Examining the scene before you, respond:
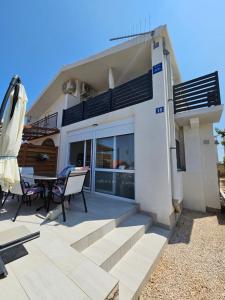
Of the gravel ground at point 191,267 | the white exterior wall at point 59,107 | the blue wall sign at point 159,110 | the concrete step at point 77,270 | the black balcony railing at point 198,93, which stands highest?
the white exterior wall at point 59,107

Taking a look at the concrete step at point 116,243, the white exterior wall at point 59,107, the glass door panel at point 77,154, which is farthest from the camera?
the white exterior wall at point 59,107

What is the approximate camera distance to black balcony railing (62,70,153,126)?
5023mm

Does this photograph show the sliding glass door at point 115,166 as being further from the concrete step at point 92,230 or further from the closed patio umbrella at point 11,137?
the closed patio umbrella at point 11,137

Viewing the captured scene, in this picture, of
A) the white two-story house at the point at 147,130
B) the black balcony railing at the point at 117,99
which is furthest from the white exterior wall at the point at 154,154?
the black balcony railing at the point at 117,99

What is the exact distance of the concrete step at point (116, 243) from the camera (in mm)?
2355

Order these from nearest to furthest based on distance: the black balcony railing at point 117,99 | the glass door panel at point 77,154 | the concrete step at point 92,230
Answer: the concrete step at point 92,230 → the black balcony railing at point 117,99 → the glass door panel at point 77,154

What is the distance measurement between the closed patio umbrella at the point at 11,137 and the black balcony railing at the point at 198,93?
17.7 ft

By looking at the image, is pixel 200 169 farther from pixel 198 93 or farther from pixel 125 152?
pixel 125 152

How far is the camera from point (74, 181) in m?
3.73

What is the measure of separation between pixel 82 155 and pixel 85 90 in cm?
405

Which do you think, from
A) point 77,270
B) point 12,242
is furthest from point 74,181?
point 77,270

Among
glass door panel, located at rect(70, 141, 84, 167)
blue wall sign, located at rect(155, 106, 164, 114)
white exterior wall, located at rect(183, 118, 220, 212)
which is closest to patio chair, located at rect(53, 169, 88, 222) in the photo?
blue wall sign, located at rect(155, 106, 164, 114)

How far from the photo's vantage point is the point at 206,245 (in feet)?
11.4

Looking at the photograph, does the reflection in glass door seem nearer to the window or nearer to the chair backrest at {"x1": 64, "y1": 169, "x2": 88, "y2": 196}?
the window
